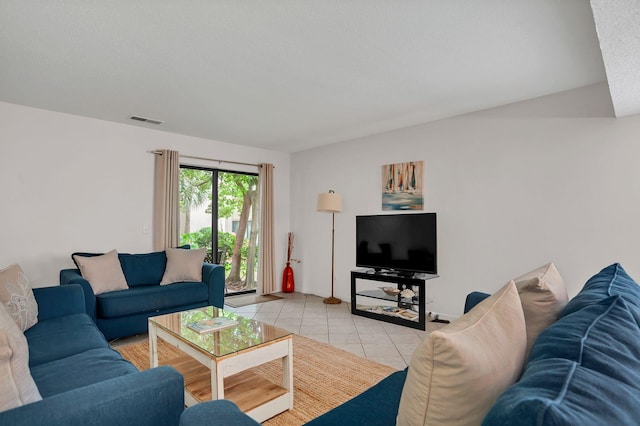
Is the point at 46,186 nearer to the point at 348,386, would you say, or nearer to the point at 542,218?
the point at 348,386

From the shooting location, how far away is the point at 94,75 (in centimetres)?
303

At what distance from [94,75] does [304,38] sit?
195 centimetres

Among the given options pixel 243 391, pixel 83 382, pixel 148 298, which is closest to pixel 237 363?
pixel 243 391

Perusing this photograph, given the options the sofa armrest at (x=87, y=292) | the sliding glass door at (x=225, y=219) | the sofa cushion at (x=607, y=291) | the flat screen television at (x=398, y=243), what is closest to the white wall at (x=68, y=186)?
the sliding glass door at (x=225, y=219)

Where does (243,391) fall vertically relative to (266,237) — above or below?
below

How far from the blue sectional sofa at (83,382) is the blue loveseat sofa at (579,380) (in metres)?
0.22

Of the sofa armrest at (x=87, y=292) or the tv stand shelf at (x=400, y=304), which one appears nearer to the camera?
the sofa armrest at (x=87, y=292)

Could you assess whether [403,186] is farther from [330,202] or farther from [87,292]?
[87,292]

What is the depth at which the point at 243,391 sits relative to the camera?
228cm

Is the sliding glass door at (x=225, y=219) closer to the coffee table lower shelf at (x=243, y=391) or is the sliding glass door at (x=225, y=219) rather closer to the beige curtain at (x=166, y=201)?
the beige curtain at (x=166, y=201)

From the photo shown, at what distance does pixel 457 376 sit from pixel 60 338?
2.51 metres

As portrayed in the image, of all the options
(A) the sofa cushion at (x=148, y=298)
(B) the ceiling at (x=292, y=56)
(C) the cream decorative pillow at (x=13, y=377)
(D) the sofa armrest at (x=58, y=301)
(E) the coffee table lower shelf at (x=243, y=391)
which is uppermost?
(B) the ceiling at (x=292, y=56)

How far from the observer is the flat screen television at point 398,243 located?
4.12 metres

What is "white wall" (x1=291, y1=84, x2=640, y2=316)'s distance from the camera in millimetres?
3189
